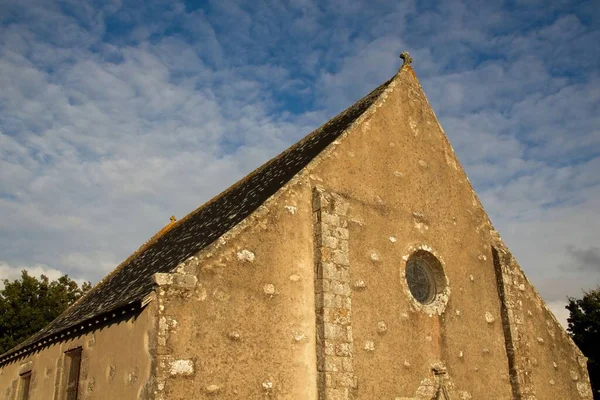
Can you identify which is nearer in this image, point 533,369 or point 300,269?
point 300,269

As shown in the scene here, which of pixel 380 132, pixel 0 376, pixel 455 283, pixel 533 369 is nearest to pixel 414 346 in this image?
pixel 455 283

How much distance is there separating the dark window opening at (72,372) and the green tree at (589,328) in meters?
20.2

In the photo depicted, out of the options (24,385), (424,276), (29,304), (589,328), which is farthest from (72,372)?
(589,328)

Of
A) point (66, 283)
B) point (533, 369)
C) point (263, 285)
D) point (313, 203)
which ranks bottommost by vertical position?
point (533, 369)

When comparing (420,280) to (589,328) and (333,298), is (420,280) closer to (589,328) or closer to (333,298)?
(333,298)

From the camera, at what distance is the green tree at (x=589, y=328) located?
2269cm

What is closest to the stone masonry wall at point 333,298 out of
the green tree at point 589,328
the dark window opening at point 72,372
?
the dark window opening at point 72,372

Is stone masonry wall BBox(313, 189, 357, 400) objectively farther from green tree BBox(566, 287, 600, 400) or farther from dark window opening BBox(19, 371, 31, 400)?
green tree BBox(566, 287, 600, 400)

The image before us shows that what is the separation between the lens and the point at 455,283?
11.7 m

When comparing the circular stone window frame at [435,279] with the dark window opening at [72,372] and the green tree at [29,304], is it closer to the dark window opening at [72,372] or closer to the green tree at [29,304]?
the dark window opening at [72,372]

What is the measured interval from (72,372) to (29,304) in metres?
16.1

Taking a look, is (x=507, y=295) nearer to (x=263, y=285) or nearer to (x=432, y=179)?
(x=432, y=179)

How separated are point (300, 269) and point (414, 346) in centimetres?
273

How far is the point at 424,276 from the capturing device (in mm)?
11531
